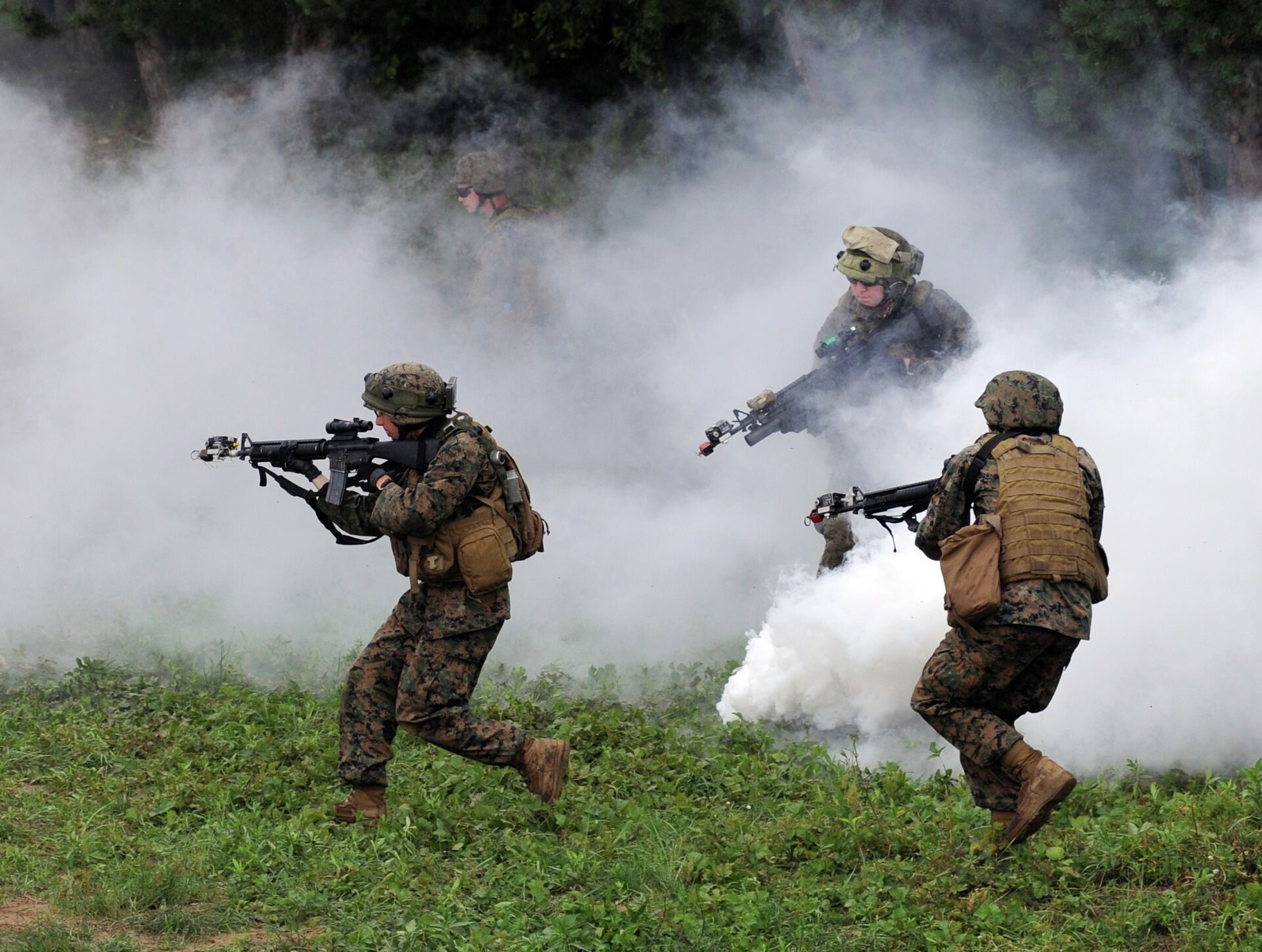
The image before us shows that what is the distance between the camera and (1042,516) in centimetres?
536

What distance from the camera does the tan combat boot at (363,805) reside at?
20.1 ft

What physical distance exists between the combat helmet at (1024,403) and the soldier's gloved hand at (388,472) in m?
2.21

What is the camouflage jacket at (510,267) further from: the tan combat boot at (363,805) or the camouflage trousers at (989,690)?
the camouflage trousers at (989,690)

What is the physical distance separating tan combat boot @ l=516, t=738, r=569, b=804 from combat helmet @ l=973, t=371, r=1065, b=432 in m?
2.03

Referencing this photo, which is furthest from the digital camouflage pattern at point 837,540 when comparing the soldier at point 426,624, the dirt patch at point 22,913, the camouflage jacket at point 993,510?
the dirt patch at point 22,913

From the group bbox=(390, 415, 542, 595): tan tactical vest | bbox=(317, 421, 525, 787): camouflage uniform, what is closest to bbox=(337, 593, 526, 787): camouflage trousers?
bbox=(317, 421, 525, 787): camouflage uniform

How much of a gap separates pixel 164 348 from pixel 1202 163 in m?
7.25

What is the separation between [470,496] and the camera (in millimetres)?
6008

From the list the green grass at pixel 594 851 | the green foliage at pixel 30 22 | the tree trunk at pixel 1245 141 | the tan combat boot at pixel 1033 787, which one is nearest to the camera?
the green grass at pixel 594 851

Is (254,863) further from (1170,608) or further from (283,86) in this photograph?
(283,86)

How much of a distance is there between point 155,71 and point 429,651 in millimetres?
9776

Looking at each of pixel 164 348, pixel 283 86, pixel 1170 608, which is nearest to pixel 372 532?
pixel 1170 608

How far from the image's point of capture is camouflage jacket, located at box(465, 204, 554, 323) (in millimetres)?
10320

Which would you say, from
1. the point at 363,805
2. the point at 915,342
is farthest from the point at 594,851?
the point at 915,342
